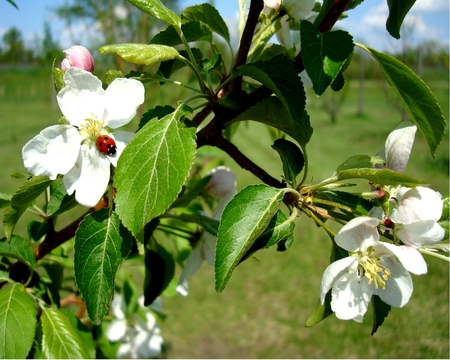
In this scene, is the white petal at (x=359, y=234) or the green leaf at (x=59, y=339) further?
the green leaf at (x=59, y=339)

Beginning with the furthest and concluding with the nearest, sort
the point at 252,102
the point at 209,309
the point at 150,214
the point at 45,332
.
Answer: the point at 209,309, the point at 45,332, the point at 252,102, the point at 150,214

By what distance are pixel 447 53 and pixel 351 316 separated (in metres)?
8.00

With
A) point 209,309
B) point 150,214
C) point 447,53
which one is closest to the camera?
point 150,214

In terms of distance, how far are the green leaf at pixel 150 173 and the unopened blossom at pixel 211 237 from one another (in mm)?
339

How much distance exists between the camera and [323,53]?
0.50 meters

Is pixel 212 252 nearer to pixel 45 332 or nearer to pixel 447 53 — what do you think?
pixel 45 332

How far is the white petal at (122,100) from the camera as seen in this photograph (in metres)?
0.53

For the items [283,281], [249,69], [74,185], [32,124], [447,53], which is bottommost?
[32,124]

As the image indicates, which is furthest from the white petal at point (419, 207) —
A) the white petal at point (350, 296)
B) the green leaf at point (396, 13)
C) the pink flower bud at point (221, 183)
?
the pink flower bud at point (221, 183)

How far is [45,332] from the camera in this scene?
2.39 feet

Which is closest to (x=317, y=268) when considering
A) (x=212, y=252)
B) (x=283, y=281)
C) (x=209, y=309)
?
(x=283, y=281)

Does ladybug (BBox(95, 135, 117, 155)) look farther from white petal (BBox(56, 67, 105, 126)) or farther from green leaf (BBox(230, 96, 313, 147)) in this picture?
green leaf (BBox(230, 96, 313, 147))

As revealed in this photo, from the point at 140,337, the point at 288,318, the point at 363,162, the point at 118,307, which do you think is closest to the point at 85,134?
the point at 363,162

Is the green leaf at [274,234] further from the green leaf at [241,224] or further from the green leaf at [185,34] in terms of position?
the green leaf at [185,34]
